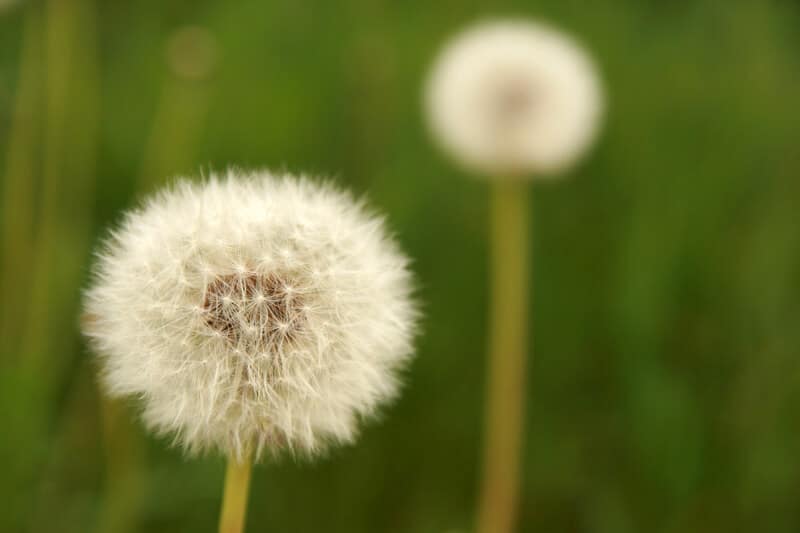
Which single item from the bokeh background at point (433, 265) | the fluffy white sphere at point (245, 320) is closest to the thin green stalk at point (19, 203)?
the bokeh background at point (433, 265)

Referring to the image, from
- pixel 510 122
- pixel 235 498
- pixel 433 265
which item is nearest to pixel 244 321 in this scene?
pixel 235 498

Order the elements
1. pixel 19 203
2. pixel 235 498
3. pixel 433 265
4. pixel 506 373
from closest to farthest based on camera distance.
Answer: pixel 235 498, pixel 506 373, pixel 19 203, pixel 433 265

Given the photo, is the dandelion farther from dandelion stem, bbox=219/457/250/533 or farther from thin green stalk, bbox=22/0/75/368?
thin green stalk, bbox=22/0/75/368

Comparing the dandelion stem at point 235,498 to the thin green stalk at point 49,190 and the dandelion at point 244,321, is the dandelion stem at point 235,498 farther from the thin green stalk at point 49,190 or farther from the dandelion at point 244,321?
the thin green stalk at point 49,190

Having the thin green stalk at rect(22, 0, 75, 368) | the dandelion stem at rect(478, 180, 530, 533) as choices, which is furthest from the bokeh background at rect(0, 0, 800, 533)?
the dandelion stem at rect(478, 180, 530, 533)

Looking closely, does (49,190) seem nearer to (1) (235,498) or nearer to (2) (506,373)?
(2) (506,373)

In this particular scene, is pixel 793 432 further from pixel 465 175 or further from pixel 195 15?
pixel 195 15

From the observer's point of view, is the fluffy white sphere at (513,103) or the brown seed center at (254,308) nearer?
the brown seed center at (254,308)
